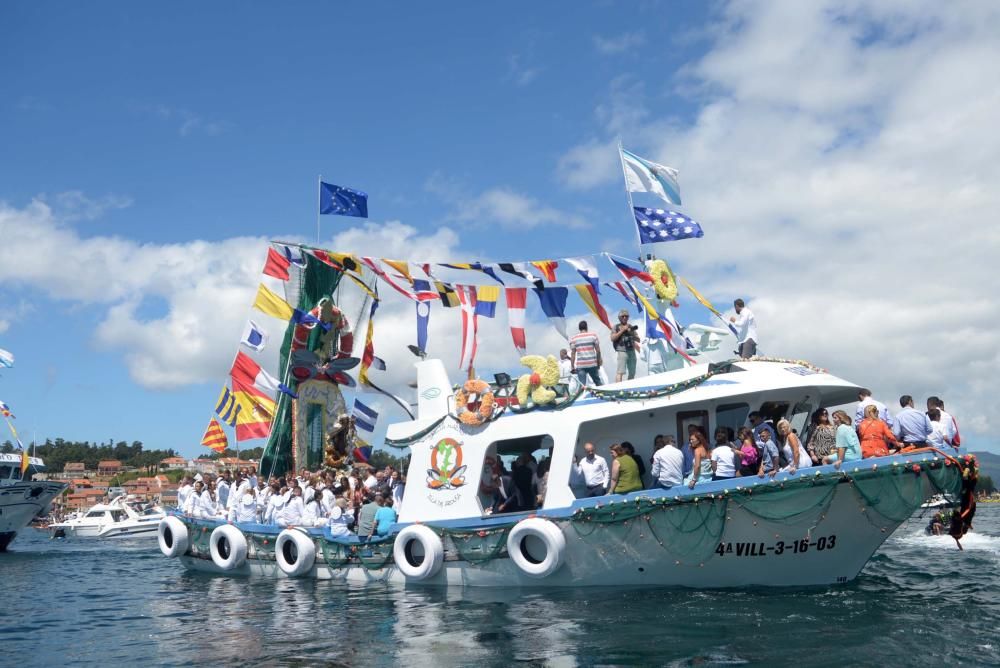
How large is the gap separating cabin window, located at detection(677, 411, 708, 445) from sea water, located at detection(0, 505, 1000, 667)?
2358 millimetres

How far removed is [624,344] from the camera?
1500 centimetres

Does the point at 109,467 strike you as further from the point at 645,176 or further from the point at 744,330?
the point at 744,330

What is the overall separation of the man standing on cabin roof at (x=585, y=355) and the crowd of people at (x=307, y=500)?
13.6 ft

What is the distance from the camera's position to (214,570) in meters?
18.8

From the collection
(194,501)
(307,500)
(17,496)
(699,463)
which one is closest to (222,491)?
(194,501)

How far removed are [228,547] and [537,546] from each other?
8.48 m

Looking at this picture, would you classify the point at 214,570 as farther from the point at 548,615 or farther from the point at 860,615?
the point at 860,615

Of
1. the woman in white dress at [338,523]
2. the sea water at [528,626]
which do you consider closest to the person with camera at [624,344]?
the sea water at [528,626]

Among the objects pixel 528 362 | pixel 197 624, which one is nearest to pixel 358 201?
pixel 528 362

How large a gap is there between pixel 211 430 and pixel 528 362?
1285 cm

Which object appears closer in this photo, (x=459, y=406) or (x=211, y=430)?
(x=459, y=406)

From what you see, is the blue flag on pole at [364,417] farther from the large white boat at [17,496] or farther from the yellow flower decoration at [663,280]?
the large white boat at [17,496]

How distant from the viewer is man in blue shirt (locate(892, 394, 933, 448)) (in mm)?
11602

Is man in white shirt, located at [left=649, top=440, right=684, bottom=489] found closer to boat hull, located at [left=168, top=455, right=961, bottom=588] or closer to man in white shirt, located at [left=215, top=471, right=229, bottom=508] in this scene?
boat hull, located at [left=168, top=455, right=961, bottom=588]
